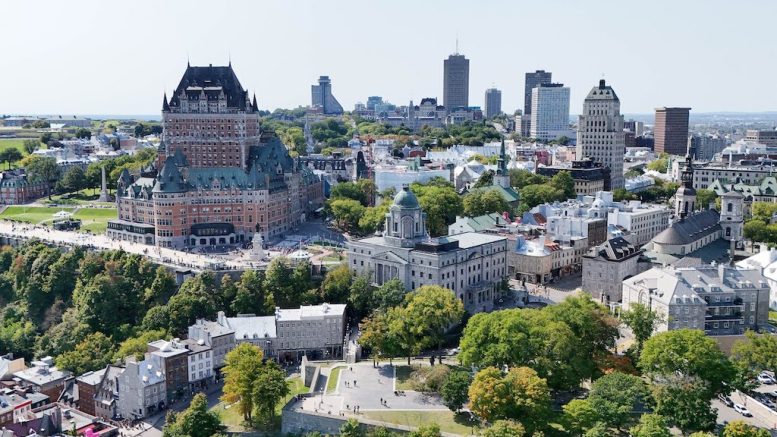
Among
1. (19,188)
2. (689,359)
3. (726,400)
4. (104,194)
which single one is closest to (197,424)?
(689,359)

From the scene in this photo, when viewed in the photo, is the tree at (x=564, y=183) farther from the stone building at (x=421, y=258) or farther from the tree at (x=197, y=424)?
the tree at (x=197, y=424)

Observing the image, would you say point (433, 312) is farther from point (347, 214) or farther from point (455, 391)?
point (347, 214)

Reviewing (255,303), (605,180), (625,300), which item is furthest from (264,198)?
(605,180)

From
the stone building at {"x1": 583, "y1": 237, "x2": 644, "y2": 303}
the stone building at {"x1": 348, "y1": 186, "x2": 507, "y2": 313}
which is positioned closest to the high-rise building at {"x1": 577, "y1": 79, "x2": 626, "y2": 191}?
the stone building at {"x1": 583, "y1": 237, "x2": 644, "y2": 303}

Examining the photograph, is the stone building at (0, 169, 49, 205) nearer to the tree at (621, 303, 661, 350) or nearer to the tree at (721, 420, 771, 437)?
the tree at (621, 303, 661, 350)

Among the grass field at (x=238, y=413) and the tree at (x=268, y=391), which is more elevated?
the tree at (x=268, y=391)

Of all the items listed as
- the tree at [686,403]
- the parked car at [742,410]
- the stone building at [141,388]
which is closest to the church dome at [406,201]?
the stone building at [141,388]

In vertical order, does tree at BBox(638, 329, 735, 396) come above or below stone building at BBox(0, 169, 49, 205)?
below
